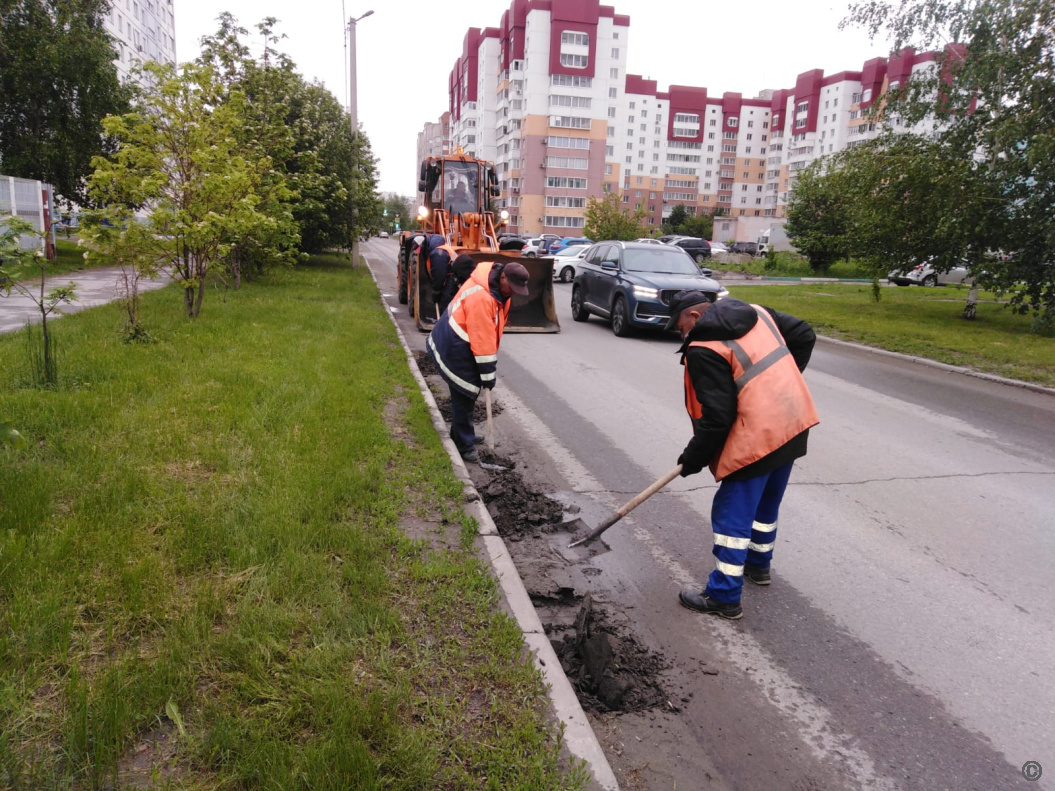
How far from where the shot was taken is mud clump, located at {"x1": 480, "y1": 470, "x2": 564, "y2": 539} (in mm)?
4840

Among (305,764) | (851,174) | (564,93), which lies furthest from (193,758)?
(564,93)

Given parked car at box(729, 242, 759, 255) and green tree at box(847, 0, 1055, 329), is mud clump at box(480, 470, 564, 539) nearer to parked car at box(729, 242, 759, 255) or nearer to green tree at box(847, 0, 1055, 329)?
green tree at box(847, 0, 1055, 329)

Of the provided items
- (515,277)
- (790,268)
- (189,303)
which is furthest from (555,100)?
(515,277)

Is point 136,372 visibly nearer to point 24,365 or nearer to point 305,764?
point 24,365

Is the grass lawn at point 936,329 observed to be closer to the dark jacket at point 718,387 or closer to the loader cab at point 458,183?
the loader cab at point 458,183

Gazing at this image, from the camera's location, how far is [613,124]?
86.6m

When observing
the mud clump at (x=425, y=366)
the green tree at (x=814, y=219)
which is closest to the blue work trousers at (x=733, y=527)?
the mud clump at (x=425, y=366)

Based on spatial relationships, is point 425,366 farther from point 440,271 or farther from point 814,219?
point 814,219

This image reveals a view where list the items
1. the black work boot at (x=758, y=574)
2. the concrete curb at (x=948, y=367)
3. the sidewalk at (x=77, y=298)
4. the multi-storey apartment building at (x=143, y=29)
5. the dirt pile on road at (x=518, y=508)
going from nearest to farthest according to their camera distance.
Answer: the black work boot at (x=758, y=574), the dirt pile on road at (x=518, y=508), the concrete curb at (x=948, y=367), the sidewalk at (x=77, y=298), the multi-storey apartment building at (x=143, y=29)

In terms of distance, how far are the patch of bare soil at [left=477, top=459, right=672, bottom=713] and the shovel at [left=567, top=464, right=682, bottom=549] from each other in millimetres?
139

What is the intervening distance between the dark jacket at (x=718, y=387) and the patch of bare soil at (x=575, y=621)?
968mm

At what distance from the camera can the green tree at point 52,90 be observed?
20.3m

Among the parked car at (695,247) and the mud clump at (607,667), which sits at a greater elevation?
the parked car at (695,247)

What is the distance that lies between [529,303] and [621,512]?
33.0 feet
